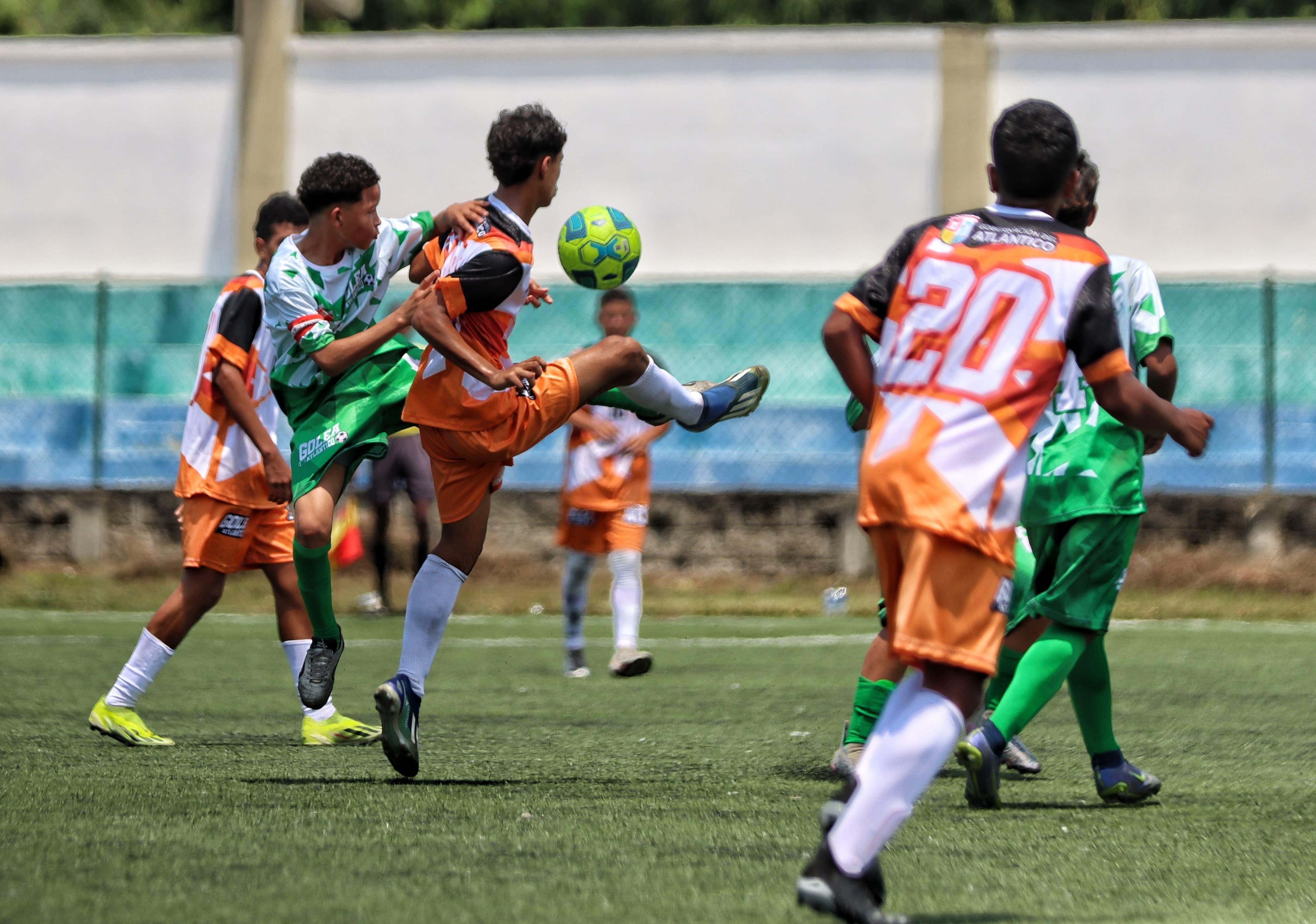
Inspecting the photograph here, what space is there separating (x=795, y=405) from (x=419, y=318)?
11.1 m

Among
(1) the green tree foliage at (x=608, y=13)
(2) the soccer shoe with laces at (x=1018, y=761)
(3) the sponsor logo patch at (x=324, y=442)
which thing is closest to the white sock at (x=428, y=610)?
(3) the sponsor logo patch at (x=324, y=442)

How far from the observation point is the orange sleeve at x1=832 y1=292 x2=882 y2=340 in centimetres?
389

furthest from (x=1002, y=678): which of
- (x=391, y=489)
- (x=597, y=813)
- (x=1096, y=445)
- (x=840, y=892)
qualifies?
(x=391, y=489)

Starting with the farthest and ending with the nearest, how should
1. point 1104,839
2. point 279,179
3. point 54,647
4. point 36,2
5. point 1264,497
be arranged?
1. point 36,2
2. point 279,179
3. point 1264,497
4. point 54,647
5. point 1104,839

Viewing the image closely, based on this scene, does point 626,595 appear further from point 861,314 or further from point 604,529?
point 861,314

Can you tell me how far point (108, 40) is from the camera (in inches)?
806

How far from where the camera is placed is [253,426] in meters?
6.54

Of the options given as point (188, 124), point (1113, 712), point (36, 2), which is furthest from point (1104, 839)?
point (36, 2)

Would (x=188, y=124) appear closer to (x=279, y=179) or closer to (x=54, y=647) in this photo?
(x=279, y=179)

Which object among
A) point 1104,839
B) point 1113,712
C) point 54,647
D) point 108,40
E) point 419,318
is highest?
point 108,40

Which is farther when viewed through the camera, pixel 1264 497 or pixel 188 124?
pixel 188 124

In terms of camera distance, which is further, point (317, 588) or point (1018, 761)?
point (317, 588)

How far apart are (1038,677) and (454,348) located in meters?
2.06

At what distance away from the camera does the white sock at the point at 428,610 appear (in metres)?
5.59
